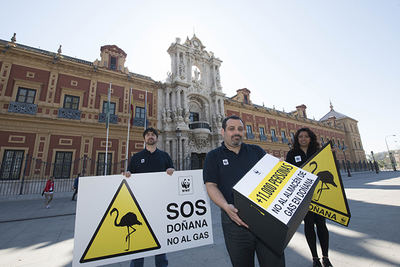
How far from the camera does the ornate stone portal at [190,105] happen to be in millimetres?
15195

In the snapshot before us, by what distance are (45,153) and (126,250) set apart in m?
12.6

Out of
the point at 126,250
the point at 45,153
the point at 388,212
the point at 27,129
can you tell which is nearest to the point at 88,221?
the point at 126,250

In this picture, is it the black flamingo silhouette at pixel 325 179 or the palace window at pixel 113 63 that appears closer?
the black flamingo silhouette at pixel 325 179

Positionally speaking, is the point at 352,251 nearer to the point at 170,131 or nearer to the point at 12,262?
the point at 12,262

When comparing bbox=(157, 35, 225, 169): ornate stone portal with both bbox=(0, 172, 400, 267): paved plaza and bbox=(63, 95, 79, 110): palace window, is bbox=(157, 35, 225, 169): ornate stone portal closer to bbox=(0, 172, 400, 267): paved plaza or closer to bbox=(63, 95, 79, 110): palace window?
bbox=(63, 95, 79, 110): palace window

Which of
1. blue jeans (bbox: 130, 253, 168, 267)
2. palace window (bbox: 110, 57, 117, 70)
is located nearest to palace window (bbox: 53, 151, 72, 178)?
palace window (bbox: 110, 57, 117, 70)

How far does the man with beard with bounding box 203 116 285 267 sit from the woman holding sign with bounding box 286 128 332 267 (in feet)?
4.08

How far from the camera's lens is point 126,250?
2.25 m

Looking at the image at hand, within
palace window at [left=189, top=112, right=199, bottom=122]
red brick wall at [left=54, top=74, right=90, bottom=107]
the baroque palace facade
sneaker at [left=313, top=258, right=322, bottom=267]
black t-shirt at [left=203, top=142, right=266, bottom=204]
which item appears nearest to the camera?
black t-shirt at [left=203, top=142, right=266, bottom=204]

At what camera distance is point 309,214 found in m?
2.50

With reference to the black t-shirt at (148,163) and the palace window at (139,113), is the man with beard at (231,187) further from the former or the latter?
the palace window at (139,113)
